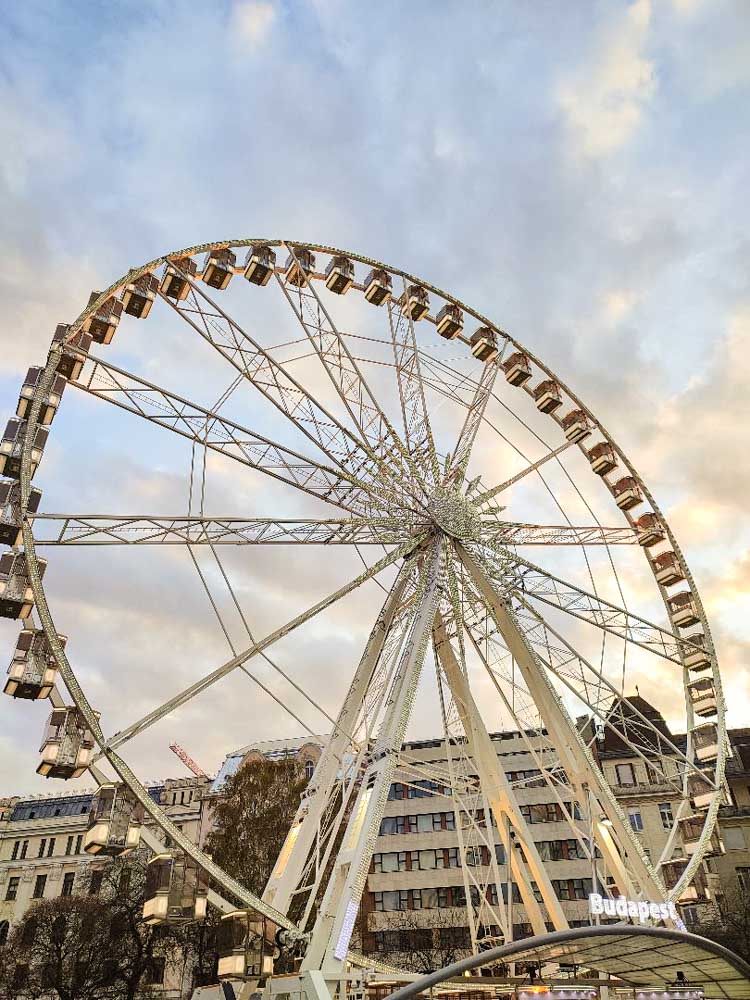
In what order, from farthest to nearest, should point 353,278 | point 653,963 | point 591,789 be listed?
point 353,278
point 591,789
point 653,963

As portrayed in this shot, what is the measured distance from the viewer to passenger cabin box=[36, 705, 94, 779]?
19.4m

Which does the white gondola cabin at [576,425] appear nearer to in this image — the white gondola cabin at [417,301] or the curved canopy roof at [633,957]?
the white gondola cabin at [417,301]

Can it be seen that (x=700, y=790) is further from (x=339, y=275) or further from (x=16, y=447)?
(x=16, y=447)

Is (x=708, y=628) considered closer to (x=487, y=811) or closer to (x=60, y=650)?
(x=487, y=811)

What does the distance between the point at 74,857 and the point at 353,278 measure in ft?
199

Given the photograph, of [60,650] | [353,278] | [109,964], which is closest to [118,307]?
[353,278]

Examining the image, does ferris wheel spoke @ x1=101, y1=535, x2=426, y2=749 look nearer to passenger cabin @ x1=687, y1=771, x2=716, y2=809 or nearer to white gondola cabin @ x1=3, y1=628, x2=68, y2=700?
white gondola cabin @ x1=3, y1=628, x2=68, y2=700

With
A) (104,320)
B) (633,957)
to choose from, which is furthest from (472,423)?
Answer: (633,957)

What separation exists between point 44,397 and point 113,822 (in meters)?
11.7

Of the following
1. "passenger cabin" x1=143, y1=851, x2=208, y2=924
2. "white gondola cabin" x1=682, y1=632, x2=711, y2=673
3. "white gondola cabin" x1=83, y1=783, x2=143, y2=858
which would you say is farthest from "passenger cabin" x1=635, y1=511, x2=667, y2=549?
"white gondola cabin" x1=83, y1=783, x2=143, y2=858

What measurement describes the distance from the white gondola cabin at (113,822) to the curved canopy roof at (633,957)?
261 inches

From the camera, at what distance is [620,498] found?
111ft

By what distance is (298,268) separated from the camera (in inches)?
1148

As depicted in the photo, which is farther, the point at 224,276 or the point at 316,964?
the point at 224,276
